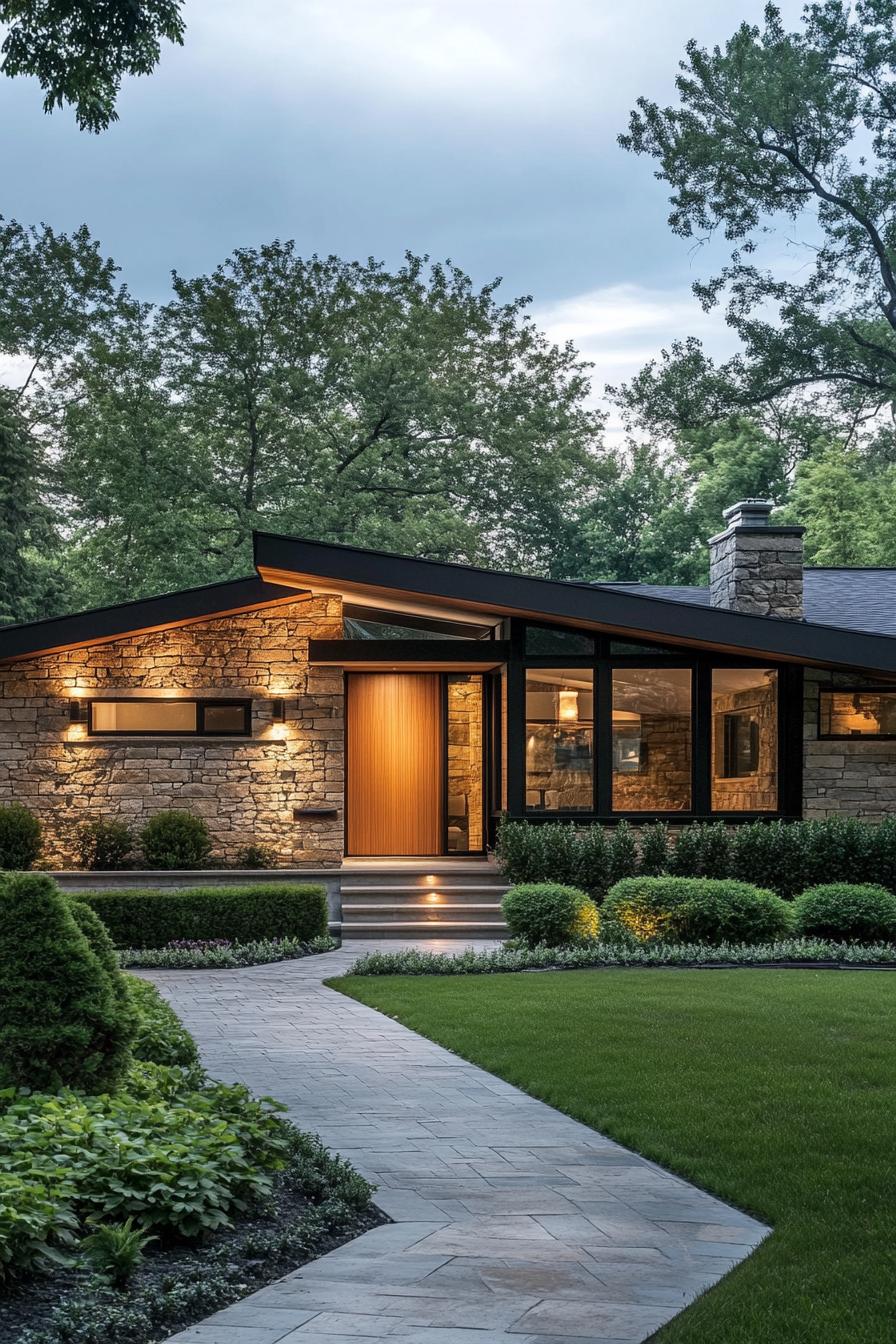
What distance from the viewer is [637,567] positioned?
31.1 m

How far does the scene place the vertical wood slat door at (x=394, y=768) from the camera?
1572 cm

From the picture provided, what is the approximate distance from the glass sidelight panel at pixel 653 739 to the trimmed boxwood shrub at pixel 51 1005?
30.6 ft

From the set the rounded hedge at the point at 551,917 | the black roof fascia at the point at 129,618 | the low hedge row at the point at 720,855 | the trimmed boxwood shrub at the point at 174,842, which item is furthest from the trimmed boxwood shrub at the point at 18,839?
the rounded hedge at the point at 551,917

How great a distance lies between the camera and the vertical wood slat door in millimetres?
15719

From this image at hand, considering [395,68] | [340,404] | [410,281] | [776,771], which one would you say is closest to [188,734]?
[776,771]

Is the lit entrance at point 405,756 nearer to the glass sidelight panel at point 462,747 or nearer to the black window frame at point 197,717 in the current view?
the glass sidelight panel at point 462,747

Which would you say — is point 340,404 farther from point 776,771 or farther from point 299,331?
point 776,771

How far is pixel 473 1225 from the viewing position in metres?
3.94

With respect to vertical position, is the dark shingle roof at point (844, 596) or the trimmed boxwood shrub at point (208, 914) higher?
the dark shingle roof at point (844, 596)

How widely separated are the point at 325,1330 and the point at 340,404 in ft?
82.0

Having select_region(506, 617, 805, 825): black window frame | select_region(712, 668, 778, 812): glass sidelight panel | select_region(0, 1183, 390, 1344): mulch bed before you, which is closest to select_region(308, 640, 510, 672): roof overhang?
select_region(506, 617, 805, 825): black window frame

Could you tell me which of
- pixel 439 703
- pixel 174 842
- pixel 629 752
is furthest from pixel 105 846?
pixel 629 752

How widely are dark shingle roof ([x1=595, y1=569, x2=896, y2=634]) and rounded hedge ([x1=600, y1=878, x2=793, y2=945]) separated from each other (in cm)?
351

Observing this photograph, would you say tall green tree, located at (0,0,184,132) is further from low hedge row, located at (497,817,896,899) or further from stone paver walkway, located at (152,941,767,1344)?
low hedge row, located at (497,817,896,899)
